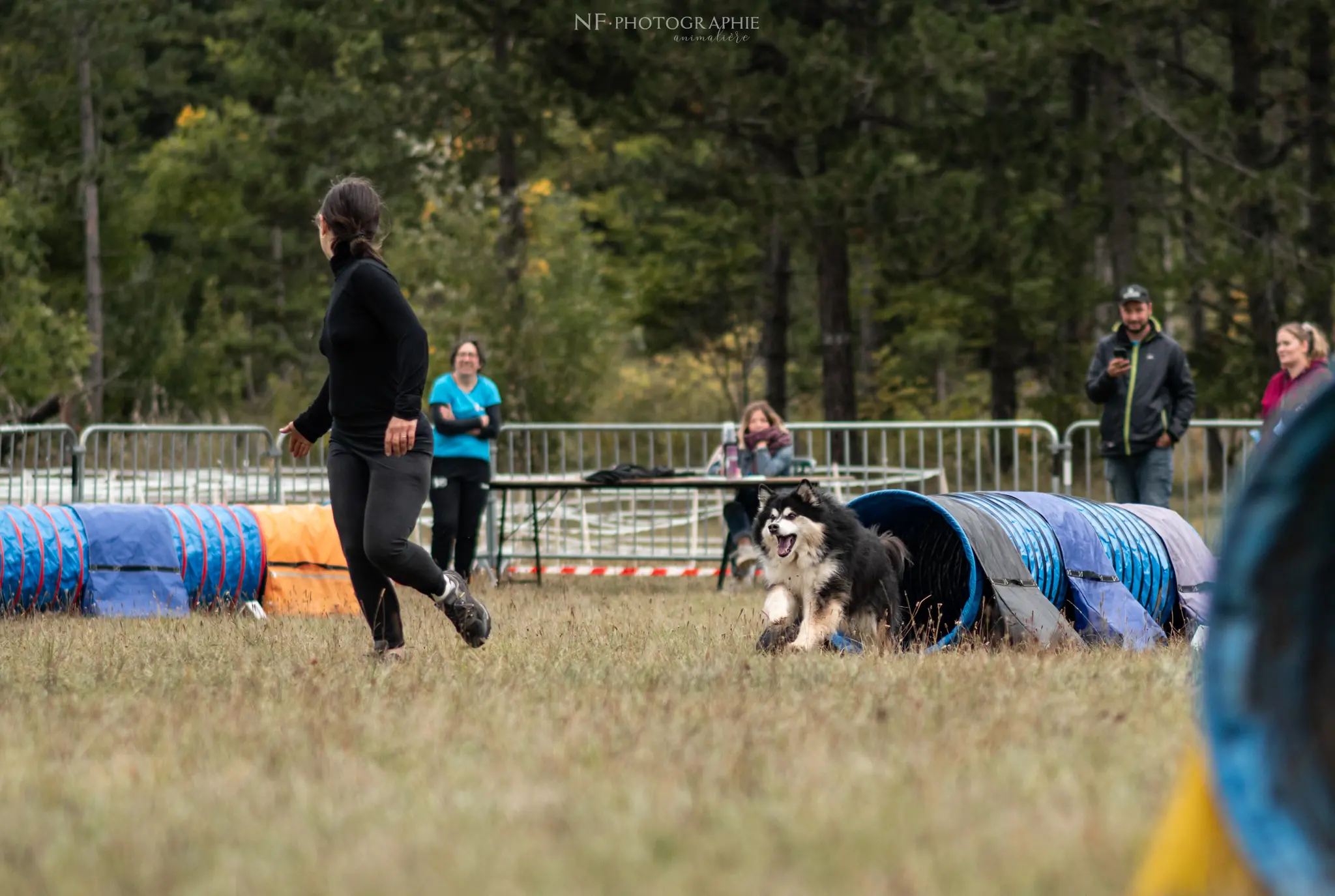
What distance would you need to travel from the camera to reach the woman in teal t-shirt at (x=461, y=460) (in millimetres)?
11578

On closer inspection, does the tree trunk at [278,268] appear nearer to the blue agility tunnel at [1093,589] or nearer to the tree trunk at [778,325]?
the tree trunk at [778,325]

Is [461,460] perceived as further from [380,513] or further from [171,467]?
[380,513]

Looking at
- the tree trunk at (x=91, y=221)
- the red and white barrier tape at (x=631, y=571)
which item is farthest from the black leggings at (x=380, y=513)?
the tree trunk at (x=91, y=221)

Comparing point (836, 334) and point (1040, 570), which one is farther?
point (836, 334)

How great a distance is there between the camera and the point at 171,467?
15078mm

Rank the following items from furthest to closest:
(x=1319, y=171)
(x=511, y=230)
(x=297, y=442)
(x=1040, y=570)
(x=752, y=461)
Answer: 1. (x=511, y=230)
2. (x=1319, y=171)
3. (x=752, y=461)
4. (x=1040, y=570)
5. (x=297, y=442)

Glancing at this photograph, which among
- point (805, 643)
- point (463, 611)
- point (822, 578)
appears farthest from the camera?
point (822, 578)

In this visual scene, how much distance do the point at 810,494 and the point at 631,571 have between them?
6382 mm

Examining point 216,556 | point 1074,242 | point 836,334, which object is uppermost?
point 1074,242

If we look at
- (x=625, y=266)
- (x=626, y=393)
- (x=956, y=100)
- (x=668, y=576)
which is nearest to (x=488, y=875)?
(x=668, y=576)

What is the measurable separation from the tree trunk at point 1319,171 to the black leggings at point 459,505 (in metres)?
14.1

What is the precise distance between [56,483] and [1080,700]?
1359cm

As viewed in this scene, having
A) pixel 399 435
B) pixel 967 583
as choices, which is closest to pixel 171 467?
pixel 967 583

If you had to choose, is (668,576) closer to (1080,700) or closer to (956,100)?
(1080,700)
